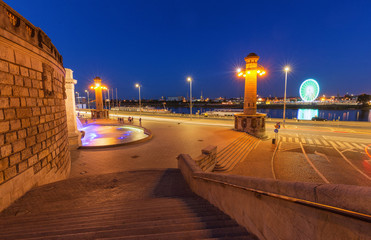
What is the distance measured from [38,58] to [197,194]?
787 cm

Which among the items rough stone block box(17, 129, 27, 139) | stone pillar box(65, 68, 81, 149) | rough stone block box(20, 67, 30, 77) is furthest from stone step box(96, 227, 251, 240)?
stone pillar box(65, 68, 81, 149)

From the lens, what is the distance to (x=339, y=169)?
497 inches

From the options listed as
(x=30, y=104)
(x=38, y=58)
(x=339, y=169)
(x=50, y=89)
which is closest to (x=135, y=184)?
(x=30, y=104)

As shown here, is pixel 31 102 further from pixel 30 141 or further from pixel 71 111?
pixel 71 111

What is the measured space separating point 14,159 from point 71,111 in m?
9.27

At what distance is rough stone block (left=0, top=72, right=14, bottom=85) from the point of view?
499 centimetres

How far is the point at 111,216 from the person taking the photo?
439 cm

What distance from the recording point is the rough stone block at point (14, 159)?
17.1 feet

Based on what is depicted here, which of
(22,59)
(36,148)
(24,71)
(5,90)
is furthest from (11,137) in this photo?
(22,59)

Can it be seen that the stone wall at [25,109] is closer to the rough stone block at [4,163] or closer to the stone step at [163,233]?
the rough stone block at [4,163]

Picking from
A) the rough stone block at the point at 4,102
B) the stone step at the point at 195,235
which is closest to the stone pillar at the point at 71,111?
the rough stone block at the point at 4,102

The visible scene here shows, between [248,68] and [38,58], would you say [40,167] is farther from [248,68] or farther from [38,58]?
[248,68]

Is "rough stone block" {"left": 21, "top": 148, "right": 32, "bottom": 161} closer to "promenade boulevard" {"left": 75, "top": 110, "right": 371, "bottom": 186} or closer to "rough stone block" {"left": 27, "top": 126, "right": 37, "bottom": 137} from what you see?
"rough stone block" {"left": 27, "top": 126, "right": 37, "bottom": 137}

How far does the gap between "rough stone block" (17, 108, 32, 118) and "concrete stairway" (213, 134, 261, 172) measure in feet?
32.5
